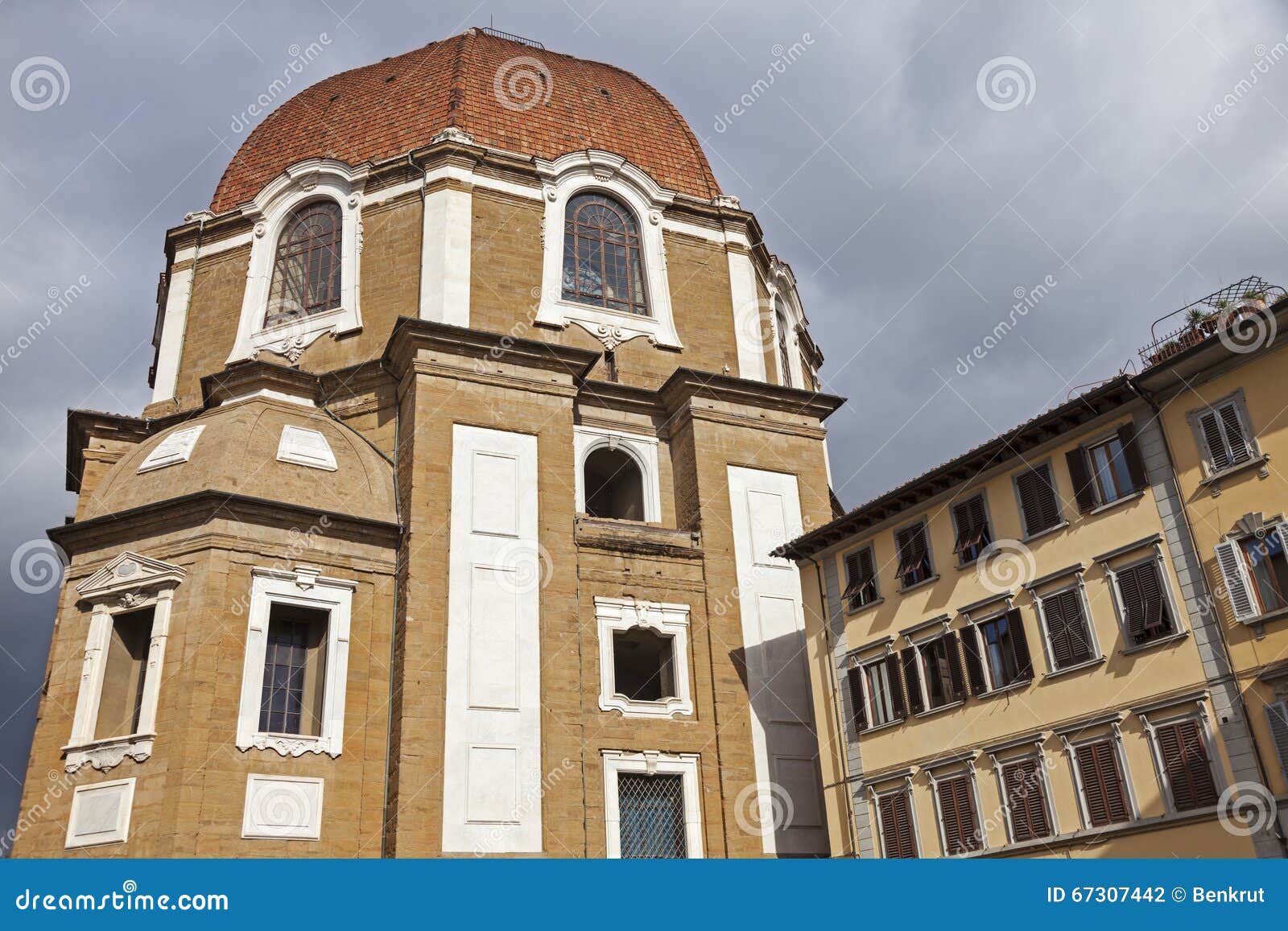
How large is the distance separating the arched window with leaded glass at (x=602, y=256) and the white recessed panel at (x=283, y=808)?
14.0m

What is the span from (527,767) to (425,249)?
1337cm

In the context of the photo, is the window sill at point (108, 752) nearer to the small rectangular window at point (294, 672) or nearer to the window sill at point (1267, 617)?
the small rectangular window at point (294, 672)

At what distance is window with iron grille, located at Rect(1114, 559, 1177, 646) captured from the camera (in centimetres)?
1803

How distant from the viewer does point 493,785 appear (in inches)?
847

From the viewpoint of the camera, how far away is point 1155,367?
1869cm

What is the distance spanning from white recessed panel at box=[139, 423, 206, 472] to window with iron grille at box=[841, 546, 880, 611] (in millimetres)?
13899

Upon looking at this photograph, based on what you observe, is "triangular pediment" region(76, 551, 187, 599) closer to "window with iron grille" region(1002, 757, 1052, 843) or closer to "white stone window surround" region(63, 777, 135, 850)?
"white stone window surround" region(63, 777, 135, 850)

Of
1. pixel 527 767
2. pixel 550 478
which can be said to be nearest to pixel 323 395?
pixel 550 478

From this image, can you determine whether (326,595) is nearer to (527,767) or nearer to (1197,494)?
(527,767)

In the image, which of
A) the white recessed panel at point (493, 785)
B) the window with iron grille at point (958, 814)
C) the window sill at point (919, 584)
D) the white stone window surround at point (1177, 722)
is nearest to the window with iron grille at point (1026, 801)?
the window with iron grille at point (958, 814)

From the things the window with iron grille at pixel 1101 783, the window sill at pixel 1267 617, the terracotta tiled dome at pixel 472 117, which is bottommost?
the window with iron grille at pixel 1101 783

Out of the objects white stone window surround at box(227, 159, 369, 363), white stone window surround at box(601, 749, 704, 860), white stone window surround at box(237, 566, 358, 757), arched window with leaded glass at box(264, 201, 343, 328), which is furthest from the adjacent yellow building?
arched window with leaded glass at box(264, 201, 343, 328)

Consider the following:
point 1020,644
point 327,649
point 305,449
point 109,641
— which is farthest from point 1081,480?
point 109,641

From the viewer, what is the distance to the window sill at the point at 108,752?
66.5 ft
